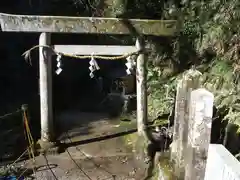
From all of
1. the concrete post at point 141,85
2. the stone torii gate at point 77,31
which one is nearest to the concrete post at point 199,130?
the stone torii gate at point 77,31

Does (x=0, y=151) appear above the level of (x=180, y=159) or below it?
below

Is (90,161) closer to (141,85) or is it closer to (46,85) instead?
(46,85)

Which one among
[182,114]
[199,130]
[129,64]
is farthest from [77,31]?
[199,130]

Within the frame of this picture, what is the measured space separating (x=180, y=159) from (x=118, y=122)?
461 centimetres

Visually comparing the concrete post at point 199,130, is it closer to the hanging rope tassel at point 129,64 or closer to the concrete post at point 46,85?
the hanging rope tassel at point 129,64

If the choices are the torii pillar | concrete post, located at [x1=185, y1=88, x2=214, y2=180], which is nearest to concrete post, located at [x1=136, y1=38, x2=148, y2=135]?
the torii pillar

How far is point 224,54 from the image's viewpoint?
670cm

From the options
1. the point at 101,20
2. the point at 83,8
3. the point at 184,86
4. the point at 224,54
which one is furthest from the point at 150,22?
the point at 83,8

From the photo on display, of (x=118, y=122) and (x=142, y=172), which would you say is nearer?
(x=142, y=172)

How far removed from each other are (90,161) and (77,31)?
2.89 m

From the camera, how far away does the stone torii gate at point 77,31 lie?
23.0 ft

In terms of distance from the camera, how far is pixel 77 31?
7074mm

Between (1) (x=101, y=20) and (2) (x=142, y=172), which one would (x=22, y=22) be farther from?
(2) (x=142, y=172)

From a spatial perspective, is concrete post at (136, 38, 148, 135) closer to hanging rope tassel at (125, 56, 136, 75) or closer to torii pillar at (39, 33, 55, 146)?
hanging rope tassel at (125, 56, 136, 75)
